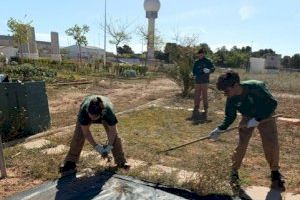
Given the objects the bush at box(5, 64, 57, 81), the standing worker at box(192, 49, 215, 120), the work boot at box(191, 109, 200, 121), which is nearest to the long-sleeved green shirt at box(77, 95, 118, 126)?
the work boot at box(191, 109, 200, 121)

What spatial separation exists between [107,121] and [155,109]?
19.2ft

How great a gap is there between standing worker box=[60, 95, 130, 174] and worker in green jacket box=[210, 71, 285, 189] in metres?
1.27

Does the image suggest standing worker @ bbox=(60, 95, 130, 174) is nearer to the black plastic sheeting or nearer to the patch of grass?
the patch of grass

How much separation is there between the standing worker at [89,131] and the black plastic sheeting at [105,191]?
14.3 inches

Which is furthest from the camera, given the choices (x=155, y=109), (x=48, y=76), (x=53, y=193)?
(x=48, y=76)

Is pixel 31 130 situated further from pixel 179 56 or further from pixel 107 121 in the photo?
pixel 179 56

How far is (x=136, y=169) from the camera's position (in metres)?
5.07

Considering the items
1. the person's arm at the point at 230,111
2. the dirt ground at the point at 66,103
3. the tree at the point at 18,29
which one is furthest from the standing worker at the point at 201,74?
the tree at the point at 18,29

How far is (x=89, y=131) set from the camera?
185 inches

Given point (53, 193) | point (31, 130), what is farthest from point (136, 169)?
point (31, 130)

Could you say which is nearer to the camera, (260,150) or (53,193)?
(53,193)

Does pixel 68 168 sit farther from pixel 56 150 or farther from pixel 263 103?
pixel 263 103

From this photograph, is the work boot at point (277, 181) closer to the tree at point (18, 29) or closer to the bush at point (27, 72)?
the bush at point (27, 72)

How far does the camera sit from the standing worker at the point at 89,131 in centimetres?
441
